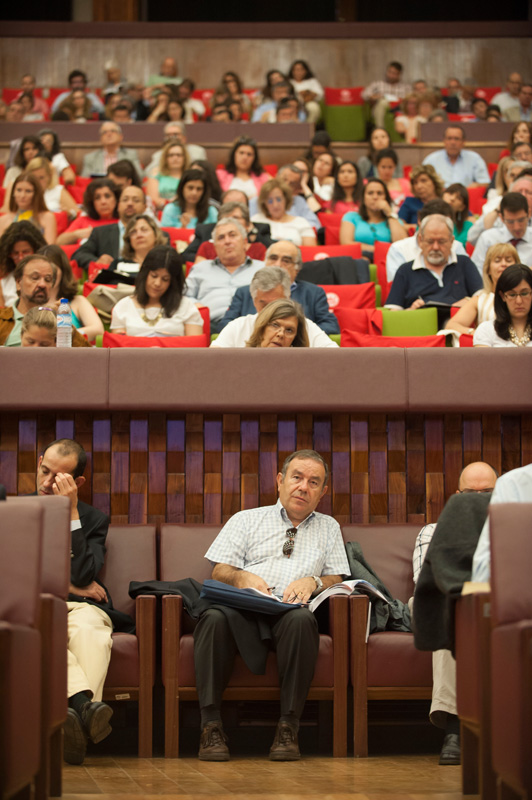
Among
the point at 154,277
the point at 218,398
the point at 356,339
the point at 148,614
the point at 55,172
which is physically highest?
the point at 55,172

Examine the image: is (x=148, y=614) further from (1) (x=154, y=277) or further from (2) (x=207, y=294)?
(2) (x=207, y=294)

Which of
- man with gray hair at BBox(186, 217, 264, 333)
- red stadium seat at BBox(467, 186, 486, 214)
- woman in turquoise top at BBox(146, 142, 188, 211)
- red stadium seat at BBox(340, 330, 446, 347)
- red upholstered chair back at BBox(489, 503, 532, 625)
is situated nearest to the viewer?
red upholstered chair back at BBox(489, 503, 532, 625)

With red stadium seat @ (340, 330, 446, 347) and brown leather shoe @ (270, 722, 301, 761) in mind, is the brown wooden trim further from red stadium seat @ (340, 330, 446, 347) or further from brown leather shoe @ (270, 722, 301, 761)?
brown leather shoe @ (270, 722, 301, 761)

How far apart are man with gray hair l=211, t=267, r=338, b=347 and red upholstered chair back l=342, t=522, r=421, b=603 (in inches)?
27.3

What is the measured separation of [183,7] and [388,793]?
9506 mm

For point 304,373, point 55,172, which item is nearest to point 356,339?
point 304,373

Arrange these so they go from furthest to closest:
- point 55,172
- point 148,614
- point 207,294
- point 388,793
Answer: point 55,172
point 207,294
point 148,614
point 388,793

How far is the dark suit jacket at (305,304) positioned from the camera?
368 centimetres

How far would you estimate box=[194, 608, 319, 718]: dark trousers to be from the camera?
2391mm

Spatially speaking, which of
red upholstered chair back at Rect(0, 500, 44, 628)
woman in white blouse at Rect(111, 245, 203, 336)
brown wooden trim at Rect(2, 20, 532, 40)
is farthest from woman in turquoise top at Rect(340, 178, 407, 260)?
brown wooden trim at Rect(2, 20, 532, 40)

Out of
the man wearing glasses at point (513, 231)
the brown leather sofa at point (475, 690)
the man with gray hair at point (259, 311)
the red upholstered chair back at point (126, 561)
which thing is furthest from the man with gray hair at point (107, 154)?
the brown leather sofa at point (475, 690)

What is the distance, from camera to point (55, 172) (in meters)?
5.91

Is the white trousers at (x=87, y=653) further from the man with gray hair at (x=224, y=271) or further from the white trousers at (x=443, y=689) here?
the man with gray hair at (x=224, y=271)

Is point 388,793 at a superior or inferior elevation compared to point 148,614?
inferior
